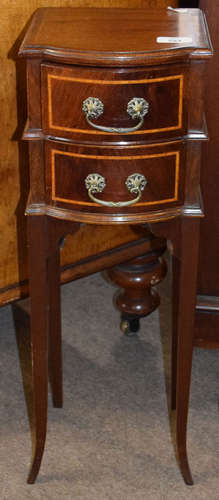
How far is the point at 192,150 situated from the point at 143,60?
0.16 m

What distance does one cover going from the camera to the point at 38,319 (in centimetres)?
141

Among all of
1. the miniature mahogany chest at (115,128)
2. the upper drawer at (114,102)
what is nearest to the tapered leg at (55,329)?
the miniature mahogany chest at (115,128)

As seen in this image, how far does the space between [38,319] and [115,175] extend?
29 centimetres

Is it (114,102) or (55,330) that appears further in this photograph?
(55,330)

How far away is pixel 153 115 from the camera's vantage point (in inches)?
48.6

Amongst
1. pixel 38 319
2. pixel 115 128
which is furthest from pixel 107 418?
pixel 115 128

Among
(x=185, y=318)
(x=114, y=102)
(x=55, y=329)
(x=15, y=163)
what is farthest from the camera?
(x=55, y=329)

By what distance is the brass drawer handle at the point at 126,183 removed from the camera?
1.26m

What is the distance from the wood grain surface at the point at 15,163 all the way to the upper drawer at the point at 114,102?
24 centimetres

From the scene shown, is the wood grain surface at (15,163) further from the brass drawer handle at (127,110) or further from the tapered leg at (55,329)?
the brass drawer handle at (127,110)

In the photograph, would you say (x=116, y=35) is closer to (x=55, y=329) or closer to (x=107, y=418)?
(x=55, y=329)

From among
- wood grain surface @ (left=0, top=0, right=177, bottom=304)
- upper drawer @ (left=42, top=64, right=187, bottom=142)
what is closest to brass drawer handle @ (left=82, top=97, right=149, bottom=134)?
upper drawer @ (left=42, top=64, right=187, bottom=142)

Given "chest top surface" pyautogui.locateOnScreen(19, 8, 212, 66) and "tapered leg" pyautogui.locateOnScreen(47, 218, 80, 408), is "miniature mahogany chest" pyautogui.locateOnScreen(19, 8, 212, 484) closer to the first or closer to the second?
"chest top surface" pyautogui.locateOnScreen(19, 8, 212, 66)

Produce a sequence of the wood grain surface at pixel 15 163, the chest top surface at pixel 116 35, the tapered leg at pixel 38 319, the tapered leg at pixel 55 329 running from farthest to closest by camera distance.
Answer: the tapered leg at pixel 55 329 < the wood grain surface at pixel 15 163 < the tapered leg at pixel 38 319 < the chest top surface at pixel 116 35
